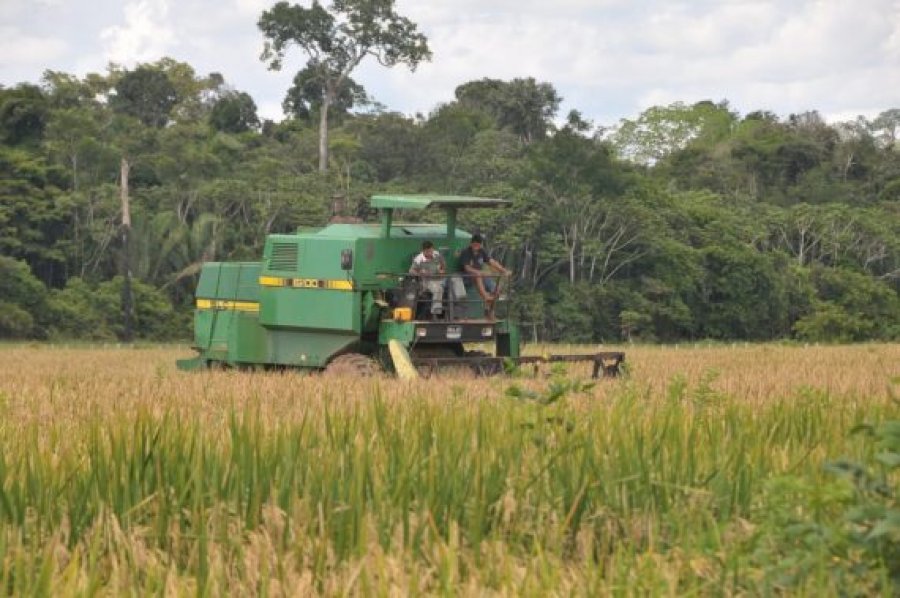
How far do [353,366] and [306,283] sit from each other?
3.77ft

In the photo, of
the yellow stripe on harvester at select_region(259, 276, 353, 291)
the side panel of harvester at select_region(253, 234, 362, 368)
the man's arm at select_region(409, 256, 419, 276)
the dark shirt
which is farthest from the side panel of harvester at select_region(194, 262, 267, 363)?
the dark shirt

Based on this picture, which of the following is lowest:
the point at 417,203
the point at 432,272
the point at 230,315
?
the point at 230,315

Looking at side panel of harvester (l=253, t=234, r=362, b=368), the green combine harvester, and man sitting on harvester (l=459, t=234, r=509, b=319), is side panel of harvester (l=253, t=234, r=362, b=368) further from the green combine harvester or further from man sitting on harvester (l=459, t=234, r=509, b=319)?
man sitting on harvester (l=459, t=234, r=509, b=319)

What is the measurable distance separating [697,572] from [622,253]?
52.9 metres

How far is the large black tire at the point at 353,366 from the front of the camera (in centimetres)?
1528

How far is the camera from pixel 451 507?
223 inches

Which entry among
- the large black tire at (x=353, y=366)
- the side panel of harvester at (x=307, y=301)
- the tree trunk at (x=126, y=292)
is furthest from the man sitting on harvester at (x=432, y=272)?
the tree trunk at (x=126, y=292)

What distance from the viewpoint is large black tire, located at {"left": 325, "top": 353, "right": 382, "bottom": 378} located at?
15.3 m

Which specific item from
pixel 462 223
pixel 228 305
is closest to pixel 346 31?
pixel 462 223

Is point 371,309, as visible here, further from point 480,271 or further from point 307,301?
point 480,271

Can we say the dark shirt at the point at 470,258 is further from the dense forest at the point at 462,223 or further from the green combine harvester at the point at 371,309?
the dense forest at the point at 462,223

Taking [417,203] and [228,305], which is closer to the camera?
[417,203]

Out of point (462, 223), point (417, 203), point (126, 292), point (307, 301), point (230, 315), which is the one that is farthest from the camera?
point (462, 223)

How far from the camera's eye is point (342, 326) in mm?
15641
